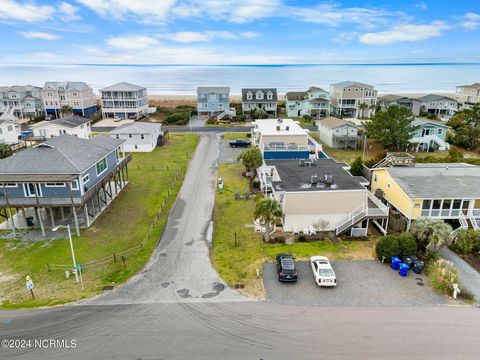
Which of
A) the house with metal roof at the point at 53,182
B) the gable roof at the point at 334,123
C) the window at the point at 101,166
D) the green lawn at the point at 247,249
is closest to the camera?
the green lawn at the point at 247,249

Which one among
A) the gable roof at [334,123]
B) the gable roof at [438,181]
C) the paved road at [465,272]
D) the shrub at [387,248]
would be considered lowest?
the paved road at [465,272]

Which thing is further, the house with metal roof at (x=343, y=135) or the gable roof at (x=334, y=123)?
the gable roof at (x=334, y=123)

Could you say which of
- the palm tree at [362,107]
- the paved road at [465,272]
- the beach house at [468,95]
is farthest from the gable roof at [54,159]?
the beach house at [468,95]

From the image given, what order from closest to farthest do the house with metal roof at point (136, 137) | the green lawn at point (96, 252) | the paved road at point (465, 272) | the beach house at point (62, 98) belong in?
the paved road at point (465, 272)
the green lawn at point (96, 252)
the house with metal roof at point (136, 137)
the beach house at point (62, 98)

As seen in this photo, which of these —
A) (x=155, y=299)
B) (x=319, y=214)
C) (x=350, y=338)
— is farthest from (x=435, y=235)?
(x=155, y=299)

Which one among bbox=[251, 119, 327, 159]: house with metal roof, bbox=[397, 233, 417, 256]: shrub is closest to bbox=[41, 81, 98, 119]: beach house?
bbox=[251, 119, 327, 159]: house with metal roof

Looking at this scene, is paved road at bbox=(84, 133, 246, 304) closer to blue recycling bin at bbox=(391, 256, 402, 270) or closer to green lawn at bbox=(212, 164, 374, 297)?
green lawn at bbox=(212, 164, 374, 297)

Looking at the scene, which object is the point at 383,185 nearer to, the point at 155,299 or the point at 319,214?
the point at 319,214

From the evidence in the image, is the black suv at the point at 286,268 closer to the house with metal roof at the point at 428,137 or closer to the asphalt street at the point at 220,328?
the asphalt street at the point at 220,328
